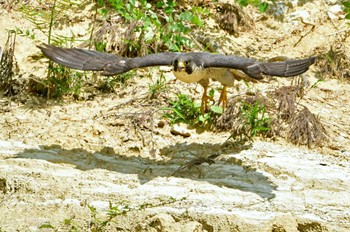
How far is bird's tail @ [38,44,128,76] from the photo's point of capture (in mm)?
6438

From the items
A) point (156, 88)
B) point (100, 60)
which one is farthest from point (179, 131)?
point (100, 60)

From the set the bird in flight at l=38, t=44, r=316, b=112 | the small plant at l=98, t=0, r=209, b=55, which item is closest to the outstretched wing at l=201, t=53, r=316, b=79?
the bird in flight at l=38, t=44, r=316, b=112

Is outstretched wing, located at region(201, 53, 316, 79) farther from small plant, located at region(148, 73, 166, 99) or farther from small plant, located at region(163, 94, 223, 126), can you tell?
small plant, located at region(148, 73, 166, 99)

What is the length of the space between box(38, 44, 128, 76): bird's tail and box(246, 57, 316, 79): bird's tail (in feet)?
4.08

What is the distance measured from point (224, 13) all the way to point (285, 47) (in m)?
0.97

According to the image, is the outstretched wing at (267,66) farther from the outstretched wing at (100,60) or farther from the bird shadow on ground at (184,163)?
the bird shadow on ground at (184,163)

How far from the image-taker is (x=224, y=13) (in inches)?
364

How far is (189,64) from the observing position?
6457mm

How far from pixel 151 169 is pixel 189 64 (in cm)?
108

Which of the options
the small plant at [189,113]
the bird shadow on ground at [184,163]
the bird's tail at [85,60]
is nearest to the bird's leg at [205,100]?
the small plant at [189,113]

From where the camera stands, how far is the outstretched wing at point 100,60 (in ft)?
21.1

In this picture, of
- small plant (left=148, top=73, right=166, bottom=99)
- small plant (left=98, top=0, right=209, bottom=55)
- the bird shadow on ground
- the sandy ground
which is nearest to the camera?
the sandy ground

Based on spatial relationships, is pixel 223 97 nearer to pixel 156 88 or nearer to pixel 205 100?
pixel 205 100

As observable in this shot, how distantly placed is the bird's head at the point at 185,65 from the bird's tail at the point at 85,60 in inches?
19.7
